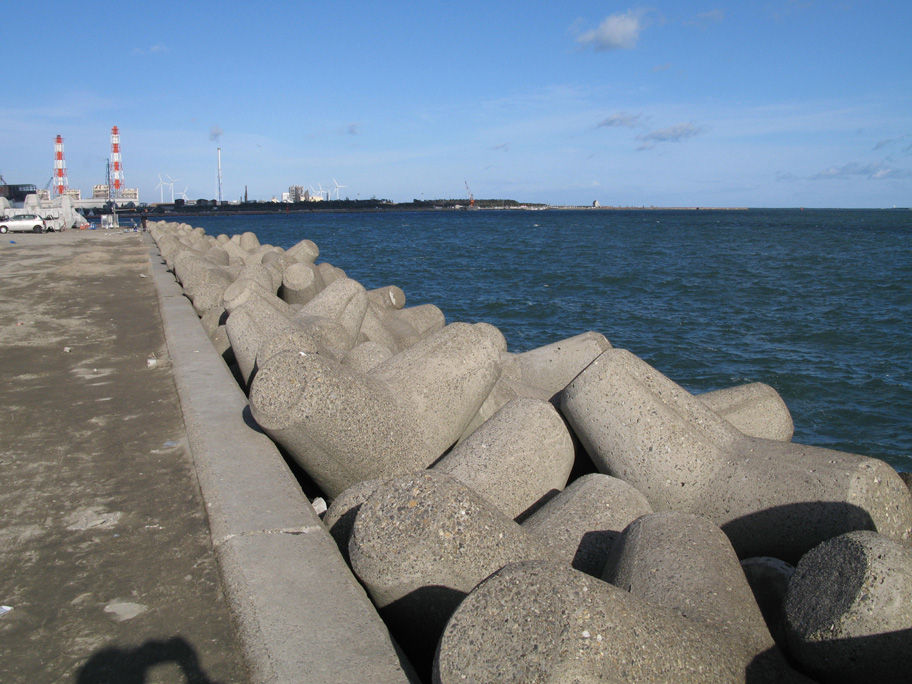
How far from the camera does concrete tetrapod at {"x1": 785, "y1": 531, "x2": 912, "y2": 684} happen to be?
246 centimetres

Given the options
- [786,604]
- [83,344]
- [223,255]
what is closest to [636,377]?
[786,604]

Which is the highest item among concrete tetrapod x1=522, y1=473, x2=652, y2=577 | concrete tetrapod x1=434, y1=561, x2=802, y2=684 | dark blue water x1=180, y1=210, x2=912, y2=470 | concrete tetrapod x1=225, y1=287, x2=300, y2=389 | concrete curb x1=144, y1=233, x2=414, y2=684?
concrete tetrapod x1=225, y1=287, x2=300, y2=389

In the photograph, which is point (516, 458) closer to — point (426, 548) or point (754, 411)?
point (426, 548)

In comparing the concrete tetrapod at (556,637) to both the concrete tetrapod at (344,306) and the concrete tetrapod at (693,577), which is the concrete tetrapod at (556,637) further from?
the concrete tetrapod at (344,306)

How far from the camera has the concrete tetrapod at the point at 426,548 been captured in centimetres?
260

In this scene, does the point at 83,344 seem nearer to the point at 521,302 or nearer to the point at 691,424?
the point at 691,424

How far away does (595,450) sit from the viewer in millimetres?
4258

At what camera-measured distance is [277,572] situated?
269cm

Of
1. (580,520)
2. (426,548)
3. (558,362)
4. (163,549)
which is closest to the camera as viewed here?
(426,548)

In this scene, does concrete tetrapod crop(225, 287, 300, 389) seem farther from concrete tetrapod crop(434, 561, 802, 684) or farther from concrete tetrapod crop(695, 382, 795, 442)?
concrete tetrapod crop(434, 561, 802, 684)

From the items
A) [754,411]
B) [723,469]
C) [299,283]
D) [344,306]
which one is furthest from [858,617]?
[299,283]

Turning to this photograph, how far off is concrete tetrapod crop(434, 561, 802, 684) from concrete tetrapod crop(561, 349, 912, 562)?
1.87 m

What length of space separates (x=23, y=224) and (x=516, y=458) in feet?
116

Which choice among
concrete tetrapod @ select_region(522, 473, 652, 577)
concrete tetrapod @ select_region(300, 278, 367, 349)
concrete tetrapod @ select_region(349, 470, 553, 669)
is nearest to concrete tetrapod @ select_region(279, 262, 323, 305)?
concrete tetrapod @ select_region(300, 278, 367, 349)
